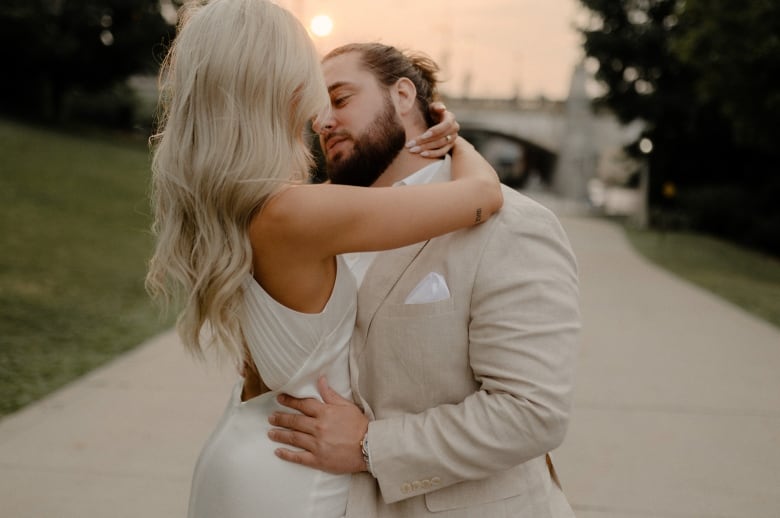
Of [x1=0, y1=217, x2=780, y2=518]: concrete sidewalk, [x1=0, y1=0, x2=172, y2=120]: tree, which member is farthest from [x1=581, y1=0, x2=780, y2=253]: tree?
[x1=0, y1=0, x2=172, y2=120]: tree

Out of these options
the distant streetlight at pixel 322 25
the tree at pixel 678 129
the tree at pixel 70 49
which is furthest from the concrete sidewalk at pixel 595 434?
the tree at pixel 70 49

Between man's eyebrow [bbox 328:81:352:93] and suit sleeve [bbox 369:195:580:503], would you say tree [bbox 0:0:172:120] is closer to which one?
man's eyebrow [bbox 328:81:352:93]

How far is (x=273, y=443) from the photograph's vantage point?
1906mm

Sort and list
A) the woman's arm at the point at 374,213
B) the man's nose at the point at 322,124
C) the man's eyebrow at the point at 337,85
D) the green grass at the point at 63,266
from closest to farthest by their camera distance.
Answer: the woman's arm at the point at 374,213 → the man's nose at the point at 322,124 → the man's eyebrow at the point at 337,85 → the green grass at the point at 63,266

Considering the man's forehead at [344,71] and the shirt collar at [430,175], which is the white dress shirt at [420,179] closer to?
A: the shirt collar at [430,175]

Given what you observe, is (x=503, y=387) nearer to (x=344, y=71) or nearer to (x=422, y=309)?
(x=422, y=309)

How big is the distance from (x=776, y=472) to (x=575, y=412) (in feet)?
4.71

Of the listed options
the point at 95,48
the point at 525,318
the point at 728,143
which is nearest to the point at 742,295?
the point at 525,318

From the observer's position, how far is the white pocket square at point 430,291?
1.90 m

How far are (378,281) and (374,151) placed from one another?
1.66 ft

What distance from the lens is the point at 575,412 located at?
5594 millimetres

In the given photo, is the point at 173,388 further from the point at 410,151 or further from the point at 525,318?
the point at 525,318

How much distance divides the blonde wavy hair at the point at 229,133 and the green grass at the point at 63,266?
3558 millimetres

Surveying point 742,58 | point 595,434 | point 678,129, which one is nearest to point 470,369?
point 595,434
